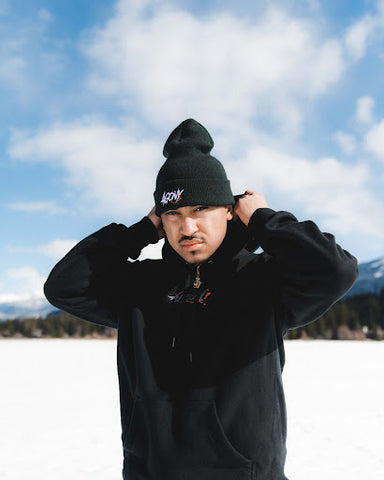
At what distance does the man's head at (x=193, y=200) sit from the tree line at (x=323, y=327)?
49.8 metres

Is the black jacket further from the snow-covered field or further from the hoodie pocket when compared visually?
the snow-covered field

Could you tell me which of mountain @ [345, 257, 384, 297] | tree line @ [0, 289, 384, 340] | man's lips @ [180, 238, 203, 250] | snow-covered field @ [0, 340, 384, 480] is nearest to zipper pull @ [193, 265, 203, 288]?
man's lips @ [180, 238, 203, 250]

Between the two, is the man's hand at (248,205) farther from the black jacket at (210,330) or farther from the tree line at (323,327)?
the tree line at (323,327)

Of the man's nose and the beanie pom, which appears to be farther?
the beanie pom

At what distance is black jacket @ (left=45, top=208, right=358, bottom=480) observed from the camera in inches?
64.5

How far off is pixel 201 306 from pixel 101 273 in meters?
0.51

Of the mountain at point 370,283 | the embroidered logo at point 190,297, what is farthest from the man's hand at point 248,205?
the mountain at point 370,283

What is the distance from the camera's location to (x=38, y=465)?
208 inches

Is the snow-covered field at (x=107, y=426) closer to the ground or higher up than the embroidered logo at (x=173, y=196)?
closer to the ground

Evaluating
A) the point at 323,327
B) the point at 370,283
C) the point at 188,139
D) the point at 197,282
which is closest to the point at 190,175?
the point at 188,139

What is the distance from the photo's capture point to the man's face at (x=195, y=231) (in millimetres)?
1842

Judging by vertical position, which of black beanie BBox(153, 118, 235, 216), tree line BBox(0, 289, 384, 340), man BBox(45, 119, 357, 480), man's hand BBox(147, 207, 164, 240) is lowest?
man BBox(45, 119, 357, 480)

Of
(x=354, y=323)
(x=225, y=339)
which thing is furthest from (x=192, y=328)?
(x=354, y=323)

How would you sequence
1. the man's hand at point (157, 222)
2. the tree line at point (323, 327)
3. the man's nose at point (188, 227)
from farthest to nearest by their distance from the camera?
the tree line at point (323, 327) → the man's hand at point (157, 222) → the man's nose at point (188, 227)
